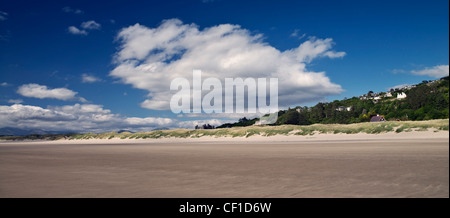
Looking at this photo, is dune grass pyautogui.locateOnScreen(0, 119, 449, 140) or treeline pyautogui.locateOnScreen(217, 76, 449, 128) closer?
dune grass pyautogui.locateOnScreen(0, 119, 449, 140)

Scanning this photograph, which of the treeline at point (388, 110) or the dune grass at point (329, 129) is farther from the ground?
the treeline at point (388, 110)

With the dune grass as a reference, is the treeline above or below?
above

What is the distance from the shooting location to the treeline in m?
69.3

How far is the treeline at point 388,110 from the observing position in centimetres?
6931

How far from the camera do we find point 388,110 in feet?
275

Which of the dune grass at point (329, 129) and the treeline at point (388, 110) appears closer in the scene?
the dune grass at point (329, 129)

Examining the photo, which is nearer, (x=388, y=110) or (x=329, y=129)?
(x=329, y=129)
